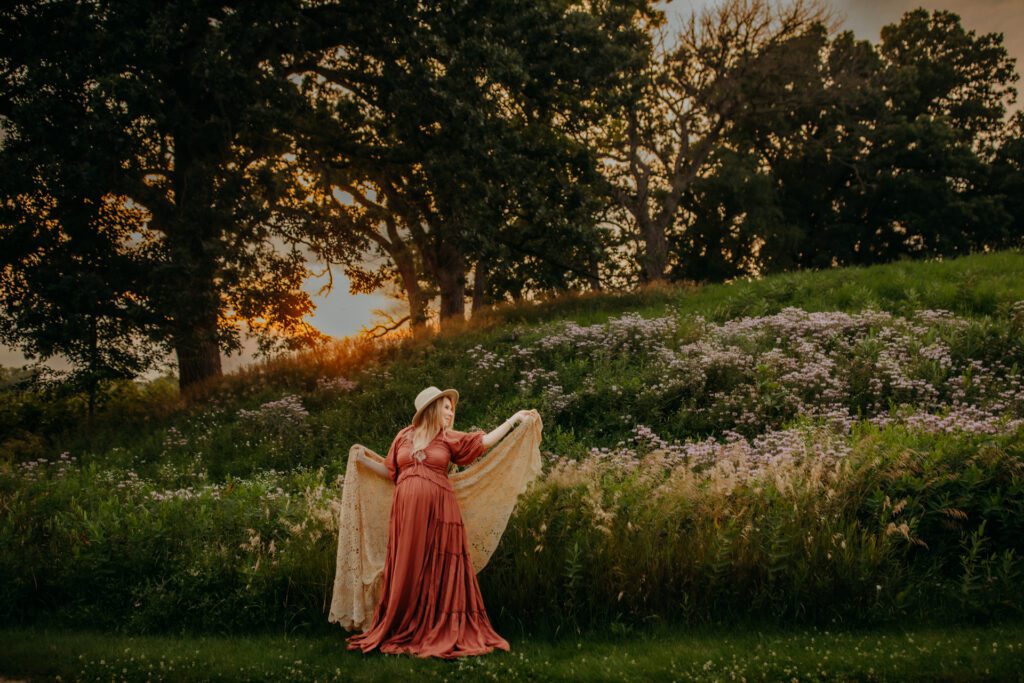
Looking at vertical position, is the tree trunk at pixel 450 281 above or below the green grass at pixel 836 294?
above

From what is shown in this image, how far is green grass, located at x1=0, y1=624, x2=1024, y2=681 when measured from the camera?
19.4 feet

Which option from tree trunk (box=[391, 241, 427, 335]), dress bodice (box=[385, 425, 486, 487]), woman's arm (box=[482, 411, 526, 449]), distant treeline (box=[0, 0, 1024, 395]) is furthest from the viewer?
tree trunk (box=[391, 241, 427, 335])

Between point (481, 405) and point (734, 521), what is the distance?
23.4ft

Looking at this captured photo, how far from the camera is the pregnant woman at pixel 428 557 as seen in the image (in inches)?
265

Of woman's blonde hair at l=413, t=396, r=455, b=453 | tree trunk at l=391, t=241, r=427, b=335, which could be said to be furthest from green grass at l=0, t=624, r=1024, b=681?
tree trunk at l=391, t=241, r=427, b=335

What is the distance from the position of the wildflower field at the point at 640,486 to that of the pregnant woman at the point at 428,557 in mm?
695

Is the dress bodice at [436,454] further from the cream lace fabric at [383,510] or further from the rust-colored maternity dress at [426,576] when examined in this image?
the cream lace fabric at [383,510]

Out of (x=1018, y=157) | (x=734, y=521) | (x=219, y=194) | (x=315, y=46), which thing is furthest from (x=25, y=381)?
(x=1018, y=157)

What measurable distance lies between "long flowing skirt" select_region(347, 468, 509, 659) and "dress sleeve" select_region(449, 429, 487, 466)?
1.13 feet

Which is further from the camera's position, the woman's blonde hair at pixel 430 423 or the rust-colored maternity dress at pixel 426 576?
the woman's blonde hair at pixel 430 423

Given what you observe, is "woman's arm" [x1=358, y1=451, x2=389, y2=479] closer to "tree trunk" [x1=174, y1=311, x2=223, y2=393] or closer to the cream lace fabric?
the cream lace fabric

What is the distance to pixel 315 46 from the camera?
768 inches

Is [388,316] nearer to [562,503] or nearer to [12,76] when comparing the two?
[12,76]

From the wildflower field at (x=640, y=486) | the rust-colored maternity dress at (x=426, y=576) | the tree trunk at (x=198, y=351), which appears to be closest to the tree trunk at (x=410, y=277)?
the tree trunk at (x=198, y=351)
